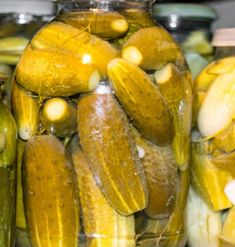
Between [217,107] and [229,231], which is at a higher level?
[217,107]

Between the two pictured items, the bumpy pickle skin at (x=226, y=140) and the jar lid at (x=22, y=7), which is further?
the jar lid at (x=22, y=7)

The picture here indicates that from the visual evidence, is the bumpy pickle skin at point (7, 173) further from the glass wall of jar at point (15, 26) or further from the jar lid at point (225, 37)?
the jar lid at point (225, 37)

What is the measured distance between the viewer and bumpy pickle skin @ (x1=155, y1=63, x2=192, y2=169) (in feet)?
2.17

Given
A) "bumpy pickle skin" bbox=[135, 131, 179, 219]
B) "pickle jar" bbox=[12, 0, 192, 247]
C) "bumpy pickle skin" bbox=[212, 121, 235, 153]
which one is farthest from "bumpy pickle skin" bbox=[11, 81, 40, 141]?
"bumpy pickle skin" bbox=[212, 121, 235, 153]

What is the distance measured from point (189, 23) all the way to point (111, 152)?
1.13ft

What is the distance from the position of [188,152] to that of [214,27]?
0.42 m

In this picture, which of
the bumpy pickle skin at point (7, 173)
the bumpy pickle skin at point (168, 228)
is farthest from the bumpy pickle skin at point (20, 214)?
the bumpy pickle skin at point (168, 228)

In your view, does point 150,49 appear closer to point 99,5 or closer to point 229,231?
point 99,5

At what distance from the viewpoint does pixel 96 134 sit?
2.02 feet

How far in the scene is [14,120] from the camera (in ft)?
2.17

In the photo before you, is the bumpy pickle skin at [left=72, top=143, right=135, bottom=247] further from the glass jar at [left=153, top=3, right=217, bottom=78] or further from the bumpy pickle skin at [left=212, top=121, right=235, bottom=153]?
the glass jar at [left=153, top=3, right=217, bottom=78]

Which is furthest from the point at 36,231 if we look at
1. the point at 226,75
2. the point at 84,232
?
the point at 226,75

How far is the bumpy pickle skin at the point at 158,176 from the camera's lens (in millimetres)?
635

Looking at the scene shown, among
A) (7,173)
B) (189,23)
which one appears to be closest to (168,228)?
(7,173)
